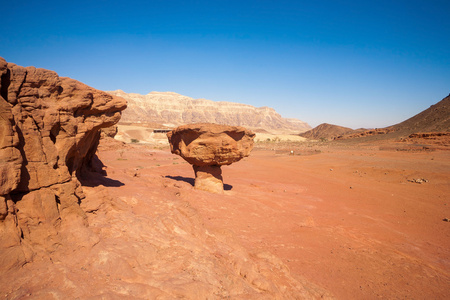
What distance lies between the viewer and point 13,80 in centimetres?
428

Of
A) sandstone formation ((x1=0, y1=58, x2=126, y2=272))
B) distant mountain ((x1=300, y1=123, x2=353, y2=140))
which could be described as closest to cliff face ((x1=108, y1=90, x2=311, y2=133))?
distant mountain ((x1=300, y1=123, x2=353, y2=140))

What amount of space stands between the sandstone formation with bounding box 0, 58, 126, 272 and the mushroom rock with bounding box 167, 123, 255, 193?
5.01m

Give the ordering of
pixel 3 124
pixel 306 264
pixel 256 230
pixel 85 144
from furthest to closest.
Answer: pixel 256 230, pixel 85 144, pixel 306 264, pixel 3 124

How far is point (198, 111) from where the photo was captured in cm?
17062

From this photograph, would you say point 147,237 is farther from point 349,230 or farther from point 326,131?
point 326,131

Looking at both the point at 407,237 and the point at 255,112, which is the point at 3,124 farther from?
the point at 255,112

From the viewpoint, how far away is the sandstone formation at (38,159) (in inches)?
141

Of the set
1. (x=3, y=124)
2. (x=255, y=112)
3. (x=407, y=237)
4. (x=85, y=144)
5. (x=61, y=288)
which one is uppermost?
(x=255, y=112)

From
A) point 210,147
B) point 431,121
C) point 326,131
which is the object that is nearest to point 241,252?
point 210,147

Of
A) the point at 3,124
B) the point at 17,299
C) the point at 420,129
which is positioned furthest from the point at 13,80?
the point at 420,129

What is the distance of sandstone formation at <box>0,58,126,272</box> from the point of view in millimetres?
3574

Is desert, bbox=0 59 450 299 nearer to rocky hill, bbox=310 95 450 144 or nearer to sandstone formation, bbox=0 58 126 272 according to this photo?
sandstone formation, bbox=0 58 126 272

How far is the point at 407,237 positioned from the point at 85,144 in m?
9.68

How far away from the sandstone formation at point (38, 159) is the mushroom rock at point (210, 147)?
501cm
